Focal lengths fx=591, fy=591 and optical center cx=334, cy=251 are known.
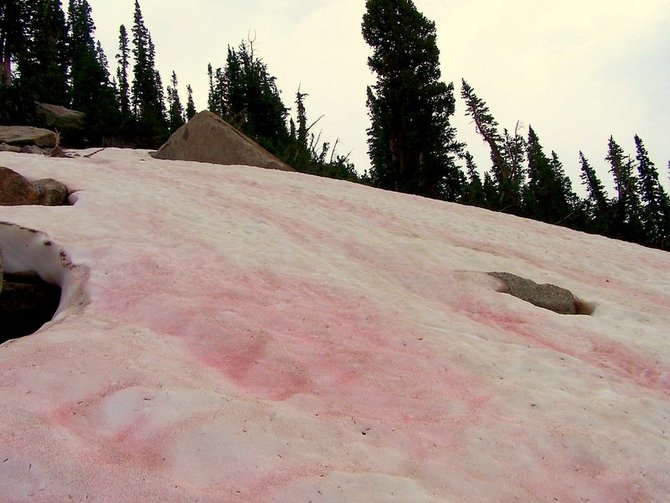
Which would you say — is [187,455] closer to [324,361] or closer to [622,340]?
[324,361]

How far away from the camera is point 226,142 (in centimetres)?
1662

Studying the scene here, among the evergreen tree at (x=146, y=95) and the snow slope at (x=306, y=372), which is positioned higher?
the evergreen tree at (x=146, y=95)

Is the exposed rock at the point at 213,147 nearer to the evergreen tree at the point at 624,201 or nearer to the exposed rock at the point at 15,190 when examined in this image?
the exposed rock at the point at 15,190

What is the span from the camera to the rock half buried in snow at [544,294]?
7.29 meters

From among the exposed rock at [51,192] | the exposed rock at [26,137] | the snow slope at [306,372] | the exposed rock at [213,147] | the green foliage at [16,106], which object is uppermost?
the green foliage at [16,106]

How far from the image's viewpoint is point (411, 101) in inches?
1133

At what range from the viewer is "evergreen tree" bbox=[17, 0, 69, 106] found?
33.0m

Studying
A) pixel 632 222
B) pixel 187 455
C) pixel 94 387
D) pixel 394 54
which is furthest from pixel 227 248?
pixel 632 222

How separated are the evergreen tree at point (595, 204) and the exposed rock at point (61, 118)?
26.8m

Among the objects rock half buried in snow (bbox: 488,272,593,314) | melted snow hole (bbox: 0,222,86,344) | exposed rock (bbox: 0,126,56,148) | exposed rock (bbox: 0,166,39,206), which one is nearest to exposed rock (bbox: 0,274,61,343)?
melted snow hole (bbox: 0,222,86,344)

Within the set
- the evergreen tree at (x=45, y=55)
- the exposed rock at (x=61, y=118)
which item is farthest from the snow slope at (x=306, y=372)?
the evergreen tree at (x=45, y=55)

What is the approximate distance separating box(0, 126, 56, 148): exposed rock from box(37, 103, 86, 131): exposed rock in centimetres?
711

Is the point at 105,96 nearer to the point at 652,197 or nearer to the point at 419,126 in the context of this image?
the point at 419,126

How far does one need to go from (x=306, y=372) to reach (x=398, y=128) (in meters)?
26.2
